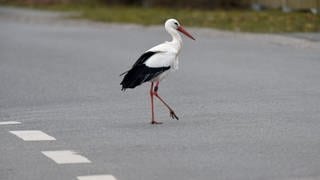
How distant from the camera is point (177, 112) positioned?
1443 centimetres

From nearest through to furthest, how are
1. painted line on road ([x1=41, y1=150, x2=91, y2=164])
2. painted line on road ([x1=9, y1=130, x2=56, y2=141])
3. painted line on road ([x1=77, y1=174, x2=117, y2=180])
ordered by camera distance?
painted line on road ([x1=77, y1=174, x2=117, y2=180]) → painted line on road ([x1=41, y1=150, x2=91, y2=164]) → painted line on road ([x1=9, y1=130, x2=56, y2=141])

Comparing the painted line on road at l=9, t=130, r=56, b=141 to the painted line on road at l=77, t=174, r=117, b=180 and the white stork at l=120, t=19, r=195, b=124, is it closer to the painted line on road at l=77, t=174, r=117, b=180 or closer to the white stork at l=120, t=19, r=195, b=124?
the white stork at l=120, t=19, r=195, b=124

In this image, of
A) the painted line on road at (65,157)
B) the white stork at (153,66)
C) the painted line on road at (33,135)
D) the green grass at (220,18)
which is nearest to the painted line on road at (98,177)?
the painted line on road at (65,157)

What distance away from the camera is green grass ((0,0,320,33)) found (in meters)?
31.2

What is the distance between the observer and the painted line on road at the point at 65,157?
34.1ft

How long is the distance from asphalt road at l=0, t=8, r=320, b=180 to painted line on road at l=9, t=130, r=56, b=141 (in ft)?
0.40

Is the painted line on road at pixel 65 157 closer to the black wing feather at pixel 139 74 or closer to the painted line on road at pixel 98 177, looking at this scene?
the painted line on road at pixel 98 177

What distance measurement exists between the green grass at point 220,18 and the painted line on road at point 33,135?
58.4ft

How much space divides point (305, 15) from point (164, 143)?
24.8 m

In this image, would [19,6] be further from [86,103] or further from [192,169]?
[192,169]

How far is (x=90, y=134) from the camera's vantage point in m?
12.3

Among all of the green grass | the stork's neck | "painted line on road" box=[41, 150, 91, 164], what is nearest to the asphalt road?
"painted line on road" box=[41, 150, 91, 164]

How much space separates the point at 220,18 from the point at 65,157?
25832 millimetres

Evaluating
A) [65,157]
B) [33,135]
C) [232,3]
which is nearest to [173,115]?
[33,135]
